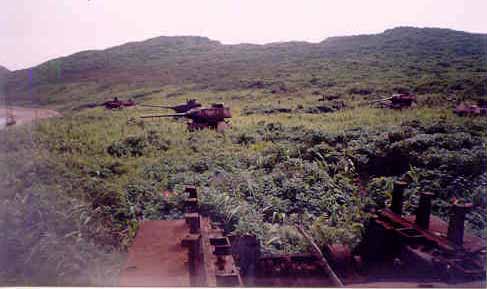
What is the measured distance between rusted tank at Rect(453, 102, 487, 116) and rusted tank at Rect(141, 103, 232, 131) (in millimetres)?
2717

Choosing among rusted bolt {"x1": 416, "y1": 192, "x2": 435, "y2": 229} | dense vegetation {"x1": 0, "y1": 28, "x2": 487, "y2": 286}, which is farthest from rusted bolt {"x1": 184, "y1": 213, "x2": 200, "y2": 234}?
rusted bolt {"x1": 416, "y1": 192, "x2": 435, "y2": 229}

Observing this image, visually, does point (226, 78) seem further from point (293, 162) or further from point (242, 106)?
point (293, 162)

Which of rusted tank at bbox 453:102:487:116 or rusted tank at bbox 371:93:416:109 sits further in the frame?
rusted tank at bbox 371:93:416:109

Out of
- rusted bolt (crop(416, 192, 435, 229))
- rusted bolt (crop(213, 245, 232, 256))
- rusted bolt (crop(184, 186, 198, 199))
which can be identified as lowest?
rusted bolt (crop(213, 245, 232, 256))

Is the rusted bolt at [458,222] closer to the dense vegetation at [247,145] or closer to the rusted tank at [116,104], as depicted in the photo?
the dense vegetation at [247,145]

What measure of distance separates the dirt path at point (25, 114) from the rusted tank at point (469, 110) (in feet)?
15.7

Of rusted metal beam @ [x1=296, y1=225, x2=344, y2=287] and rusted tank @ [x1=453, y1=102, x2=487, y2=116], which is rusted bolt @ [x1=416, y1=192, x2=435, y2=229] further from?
rusted tank @ [x1=453, y1=102, x2=487, y2=116]

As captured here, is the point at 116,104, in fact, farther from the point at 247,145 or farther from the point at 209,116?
the point at 247,145

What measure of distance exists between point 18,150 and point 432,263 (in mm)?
4176

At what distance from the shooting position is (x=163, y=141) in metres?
4.02

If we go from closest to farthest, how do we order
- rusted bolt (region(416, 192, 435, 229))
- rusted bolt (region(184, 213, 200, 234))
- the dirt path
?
rusted bolt (region(184, 213, 200, 234)), rusted bolt (region(416, 192, 435, 229)), the dirt path

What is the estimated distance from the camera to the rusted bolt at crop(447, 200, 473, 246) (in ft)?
7.57

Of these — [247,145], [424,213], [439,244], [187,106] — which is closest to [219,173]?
[247,145]

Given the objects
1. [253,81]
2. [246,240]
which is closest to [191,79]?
[253,81]
